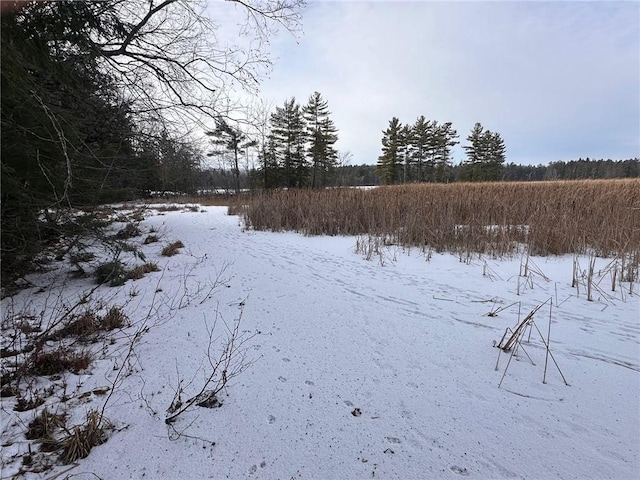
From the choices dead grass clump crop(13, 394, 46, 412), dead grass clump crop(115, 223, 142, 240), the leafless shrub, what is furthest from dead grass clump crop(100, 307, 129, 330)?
dead grass clump crop(115, 223, 142, 240)

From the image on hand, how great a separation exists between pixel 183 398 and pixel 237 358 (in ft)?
1.38

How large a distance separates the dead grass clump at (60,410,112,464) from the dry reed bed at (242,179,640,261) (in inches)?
182

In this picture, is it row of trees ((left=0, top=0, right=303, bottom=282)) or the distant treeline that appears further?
the distant treeline

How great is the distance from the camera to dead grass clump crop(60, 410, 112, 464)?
4.01 ft

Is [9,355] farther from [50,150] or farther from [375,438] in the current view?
[375,438]

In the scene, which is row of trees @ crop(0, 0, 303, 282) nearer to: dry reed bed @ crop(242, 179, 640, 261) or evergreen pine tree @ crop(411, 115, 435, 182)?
dry reed bed @ crop(242, 179, 640, 261)

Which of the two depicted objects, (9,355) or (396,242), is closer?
(9,355)

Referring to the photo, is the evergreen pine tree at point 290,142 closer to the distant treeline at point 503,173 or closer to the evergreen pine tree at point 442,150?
the distant treeline at point 503,173

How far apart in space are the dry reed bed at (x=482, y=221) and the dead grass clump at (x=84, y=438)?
463cm

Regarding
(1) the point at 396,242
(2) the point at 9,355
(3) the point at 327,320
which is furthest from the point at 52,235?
(1) the point at 396,242

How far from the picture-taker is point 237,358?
6.46 feet

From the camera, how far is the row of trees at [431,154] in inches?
1518

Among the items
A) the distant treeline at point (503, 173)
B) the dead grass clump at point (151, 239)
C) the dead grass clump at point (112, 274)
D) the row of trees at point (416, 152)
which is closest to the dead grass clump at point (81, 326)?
the dead grass clump at point (112, 274)

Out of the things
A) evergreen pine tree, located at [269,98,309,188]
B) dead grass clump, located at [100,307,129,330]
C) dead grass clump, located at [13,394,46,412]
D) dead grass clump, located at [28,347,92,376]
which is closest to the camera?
dead grass clump, located at [13,394,46,412]
